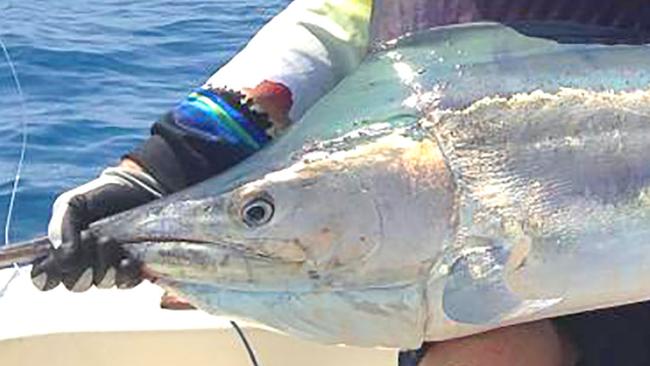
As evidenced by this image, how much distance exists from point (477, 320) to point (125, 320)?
1.01 metres

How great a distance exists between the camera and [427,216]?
131cm

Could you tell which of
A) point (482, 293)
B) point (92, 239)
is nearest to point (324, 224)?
point (482, 293)

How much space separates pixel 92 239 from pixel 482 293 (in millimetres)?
408

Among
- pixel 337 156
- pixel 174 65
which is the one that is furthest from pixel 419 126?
pixel 174 65

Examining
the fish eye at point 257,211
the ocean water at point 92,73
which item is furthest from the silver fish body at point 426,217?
the ocean water at point 92,73

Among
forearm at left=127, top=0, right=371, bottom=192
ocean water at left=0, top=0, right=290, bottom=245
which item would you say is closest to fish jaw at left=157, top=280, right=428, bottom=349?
forearm at left=127, top=0, right=371, bottom=192

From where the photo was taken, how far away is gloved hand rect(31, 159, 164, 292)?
4.70 feet

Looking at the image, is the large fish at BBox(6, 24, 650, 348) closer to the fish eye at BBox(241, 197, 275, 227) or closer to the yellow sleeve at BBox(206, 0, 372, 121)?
the fish eye at BBox(241, 197, 275, 227)

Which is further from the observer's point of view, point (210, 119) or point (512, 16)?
point (210, 119)

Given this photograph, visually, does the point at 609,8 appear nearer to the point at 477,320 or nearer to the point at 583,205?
the point at 583,205

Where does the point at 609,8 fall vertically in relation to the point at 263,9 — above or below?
above

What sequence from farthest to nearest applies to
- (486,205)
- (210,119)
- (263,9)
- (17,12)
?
(263,9) → (17,12) → (210,119) → (486,205)

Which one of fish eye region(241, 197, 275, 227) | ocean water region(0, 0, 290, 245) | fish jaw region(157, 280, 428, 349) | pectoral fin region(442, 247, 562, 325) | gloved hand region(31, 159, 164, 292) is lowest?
ocean water region(0, 0, 290, 245)

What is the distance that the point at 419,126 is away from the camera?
1361 millimetres
